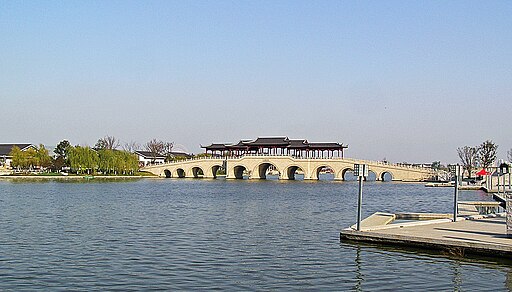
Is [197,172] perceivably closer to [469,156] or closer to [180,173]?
[180,173]

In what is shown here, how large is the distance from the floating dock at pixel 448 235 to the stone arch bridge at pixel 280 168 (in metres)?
48.6

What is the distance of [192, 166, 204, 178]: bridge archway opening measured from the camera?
84625mm

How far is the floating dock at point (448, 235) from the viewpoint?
43.0 feet

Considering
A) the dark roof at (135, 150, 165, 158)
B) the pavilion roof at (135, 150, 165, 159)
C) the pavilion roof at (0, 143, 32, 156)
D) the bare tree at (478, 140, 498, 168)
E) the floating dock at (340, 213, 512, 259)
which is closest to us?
the floating dock at (340, 213, 512, 259)

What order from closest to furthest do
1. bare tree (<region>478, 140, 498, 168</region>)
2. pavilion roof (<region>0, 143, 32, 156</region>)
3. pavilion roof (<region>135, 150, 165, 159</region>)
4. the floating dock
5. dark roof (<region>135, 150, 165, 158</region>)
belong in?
the floating dock < bare tree (<region>478, 140, 498, 168</region>) < pavilion roof (<region>0, 143, 32, 156</region>) < dark roof (<region>135, 150, 165, 158</region>) < pavilion roof (<region>135, 150, 165, 159</region>)

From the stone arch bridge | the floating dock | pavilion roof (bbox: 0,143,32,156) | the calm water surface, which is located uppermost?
pavilion roof (bbox: 0,143,32,156)

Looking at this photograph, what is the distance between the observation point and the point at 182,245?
15.4 metres

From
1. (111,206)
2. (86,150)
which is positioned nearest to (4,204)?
(111,206)

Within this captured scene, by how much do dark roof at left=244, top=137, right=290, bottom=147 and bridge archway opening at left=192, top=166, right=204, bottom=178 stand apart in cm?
916

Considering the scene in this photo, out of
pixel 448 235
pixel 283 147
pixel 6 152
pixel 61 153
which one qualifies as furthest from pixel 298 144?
pixel 448 235

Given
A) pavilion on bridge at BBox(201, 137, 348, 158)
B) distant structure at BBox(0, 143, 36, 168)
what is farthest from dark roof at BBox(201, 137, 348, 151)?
distant structure at BBox(0, 143, 36, 168)

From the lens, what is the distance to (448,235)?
48.6 ft

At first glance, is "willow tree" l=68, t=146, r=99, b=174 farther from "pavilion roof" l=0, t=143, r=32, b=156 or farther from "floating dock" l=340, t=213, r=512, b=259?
"floating dock" l=340, t=213, r=512, b=259

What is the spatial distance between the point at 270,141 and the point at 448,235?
63870mm
